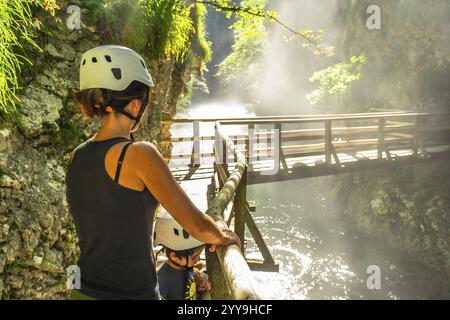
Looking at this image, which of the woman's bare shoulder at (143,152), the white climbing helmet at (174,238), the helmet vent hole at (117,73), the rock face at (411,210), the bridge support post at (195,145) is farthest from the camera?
the rock face at (411,210)

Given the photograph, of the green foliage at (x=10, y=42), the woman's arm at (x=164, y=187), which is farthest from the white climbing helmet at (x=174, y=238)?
the green foliage at (x=10, y=42)

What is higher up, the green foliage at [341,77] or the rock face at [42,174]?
the green foliage at [341,77]

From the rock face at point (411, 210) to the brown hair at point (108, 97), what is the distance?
14948 mm

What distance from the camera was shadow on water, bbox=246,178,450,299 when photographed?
42.7ft

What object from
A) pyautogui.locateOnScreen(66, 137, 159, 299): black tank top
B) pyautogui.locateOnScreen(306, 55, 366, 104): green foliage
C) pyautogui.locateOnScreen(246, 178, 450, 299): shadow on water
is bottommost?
pyautogui.locateOnScreen(246, 178, 450, 299): shadow on water

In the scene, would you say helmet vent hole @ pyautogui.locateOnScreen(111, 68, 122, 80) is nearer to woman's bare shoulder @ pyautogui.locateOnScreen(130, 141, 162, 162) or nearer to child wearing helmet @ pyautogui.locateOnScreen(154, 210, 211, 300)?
woman's bare shoulder @ pyautogui.locateOnScreen(130, 141, 162, 162)

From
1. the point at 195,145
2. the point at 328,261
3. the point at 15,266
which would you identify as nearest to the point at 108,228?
the point at 15,266

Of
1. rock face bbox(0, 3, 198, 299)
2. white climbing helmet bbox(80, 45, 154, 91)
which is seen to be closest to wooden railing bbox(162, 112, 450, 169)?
rock face bbox(0, 3, 198, 299)

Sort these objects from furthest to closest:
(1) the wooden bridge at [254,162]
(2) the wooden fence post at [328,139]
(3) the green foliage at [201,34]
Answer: (3) the green foliage at [201,34], (2) the wooden fence post at [328,139], (1) the wooden bridge at [254,162]

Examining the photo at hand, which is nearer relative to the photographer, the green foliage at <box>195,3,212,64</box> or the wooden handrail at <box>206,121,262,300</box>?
the wooden handrail at <box>206,121,262,300</box>

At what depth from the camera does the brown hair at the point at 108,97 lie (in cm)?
158

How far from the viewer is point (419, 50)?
18.2 m

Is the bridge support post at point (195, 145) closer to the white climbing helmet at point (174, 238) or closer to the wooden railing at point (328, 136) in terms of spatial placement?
the wooden railing at point (328, 136)

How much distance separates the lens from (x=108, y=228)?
1.43 meters
